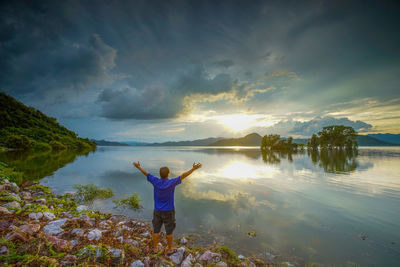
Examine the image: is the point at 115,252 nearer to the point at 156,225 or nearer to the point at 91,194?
the point at 156,225

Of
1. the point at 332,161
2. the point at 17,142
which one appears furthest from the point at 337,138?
the point at 17,142

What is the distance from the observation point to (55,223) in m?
5.72

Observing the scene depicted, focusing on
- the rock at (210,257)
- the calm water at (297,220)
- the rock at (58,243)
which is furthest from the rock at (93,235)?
the rock at (210,257)

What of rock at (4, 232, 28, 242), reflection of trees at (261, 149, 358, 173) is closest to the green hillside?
rock at (4, 232, 28, 242)

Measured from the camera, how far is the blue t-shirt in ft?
16.5

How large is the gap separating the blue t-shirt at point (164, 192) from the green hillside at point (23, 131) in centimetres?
7839

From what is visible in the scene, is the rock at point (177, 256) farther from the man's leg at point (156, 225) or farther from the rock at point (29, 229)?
the rock at point (29, 229)

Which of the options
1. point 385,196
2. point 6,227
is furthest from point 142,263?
point 385,196

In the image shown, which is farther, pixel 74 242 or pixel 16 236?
pixel 74 242

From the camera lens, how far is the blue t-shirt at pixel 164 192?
503 centimetres

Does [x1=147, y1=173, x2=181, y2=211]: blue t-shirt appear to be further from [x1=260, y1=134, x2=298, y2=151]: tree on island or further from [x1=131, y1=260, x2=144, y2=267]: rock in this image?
[x1=260, y1=134, x2=298, y2=151]: tree on island

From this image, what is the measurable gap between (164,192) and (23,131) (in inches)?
3967

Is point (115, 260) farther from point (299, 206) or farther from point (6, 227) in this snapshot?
point (299, 206)

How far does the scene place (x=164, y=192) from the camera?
506 cm
